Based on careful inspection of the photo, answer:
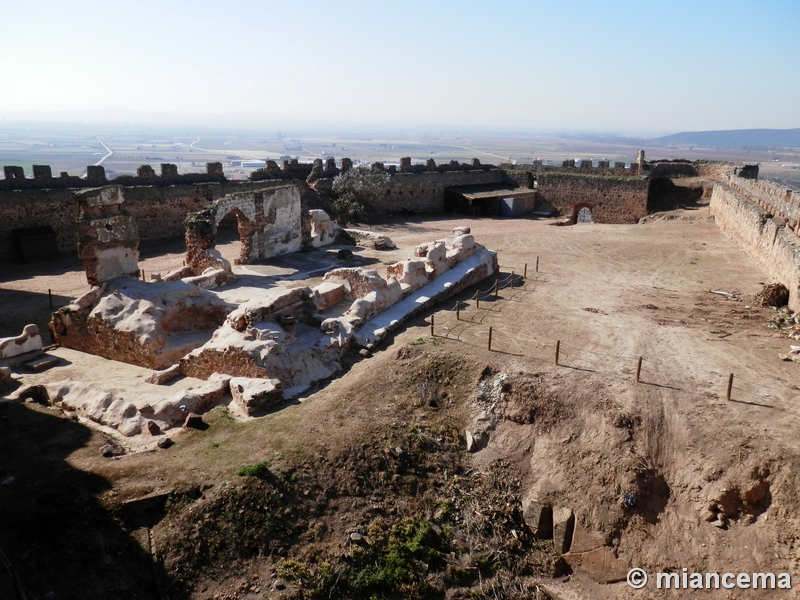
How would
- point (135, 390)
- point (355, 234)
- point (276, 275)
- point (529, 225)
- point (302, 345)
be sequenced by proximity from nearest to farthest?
1. point (135, 390)
2. point (302, 345)
3. point (276, 275)
4. point (355, 234)
5. point (529, 225)

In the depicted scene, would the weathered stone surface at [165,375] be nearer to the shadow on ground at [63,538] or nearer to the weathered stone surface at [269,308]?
the weathered stone surface at [269,308]

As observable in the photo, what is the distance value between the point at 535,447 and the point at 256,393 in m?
4.65

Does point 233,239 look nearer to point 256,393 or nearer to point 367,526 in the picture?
point 256,393

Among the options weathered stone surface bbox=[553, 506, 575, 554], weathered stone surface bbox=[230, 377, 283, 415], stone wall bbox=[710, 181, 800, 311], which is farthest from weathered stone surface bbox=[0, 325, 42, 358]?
stone wall bbox=[710, 181, 800, 311]

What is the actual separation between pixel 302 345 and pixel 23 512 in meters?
5.35

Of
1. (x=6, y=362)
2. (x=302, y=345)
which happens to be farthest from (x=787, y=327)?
(x=6, y=362)

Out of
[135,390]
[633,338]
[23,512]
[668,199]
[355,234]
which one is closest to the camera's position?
[23,512]

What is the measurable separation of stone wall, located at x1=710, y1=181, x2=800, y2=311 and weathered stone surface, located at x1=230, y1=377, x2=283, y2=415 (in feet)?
37.6

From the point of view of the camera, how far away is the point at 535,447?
951 cm

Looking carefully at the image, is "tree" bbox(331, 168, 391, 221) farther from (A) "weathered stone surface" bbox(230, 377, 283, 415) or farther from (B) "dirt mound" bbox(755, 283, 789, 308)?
(A) "weathered stone surface" bbox(230, 377, 283, 415)

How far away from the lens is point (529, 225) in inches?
1091

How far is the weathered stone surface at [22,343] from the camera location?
458 inches

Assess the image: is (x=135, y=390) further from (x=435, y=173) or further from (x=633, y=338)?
(x=435, y=173)

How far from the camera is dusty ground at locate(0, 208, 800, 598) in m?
7.43
